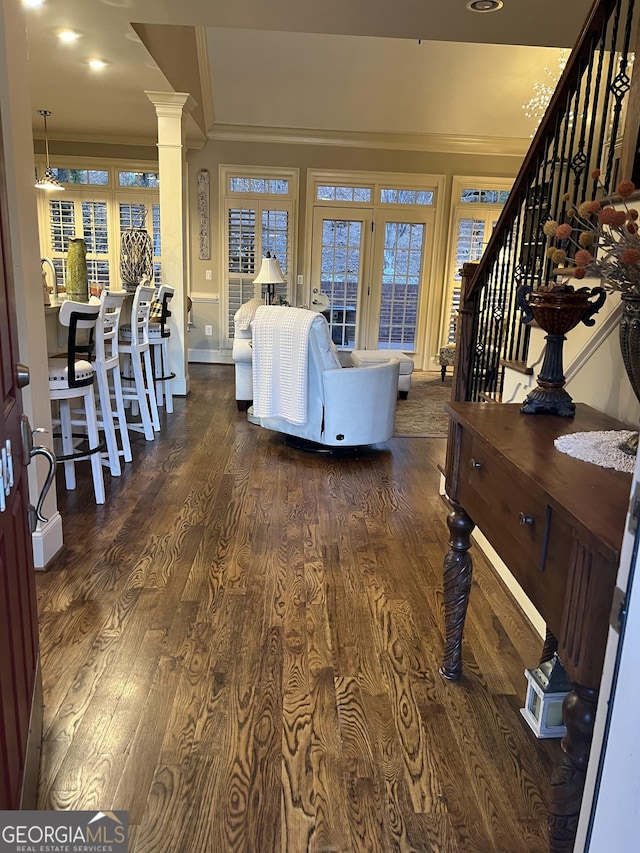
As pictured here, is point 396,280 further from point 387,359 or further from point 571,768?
point 571,768

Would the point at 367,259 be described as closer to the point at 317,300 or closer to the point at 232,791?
the point at 317,300

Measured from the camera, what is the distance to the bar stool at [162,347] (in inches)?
207

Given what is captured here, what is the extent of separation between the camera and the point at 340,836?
4.68 feet

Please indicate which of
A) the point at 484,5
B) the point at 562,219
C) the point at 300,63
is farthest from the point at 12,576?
the point at 300,63

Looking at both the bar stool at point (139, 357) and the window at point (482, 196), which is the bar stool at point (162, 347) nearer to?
the bar stool at point (139, 357)

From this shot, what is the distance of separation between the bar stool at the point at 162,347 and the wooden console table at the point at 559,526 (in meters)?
3.96

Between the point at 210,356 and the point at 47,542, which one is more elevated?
the point at 210,356

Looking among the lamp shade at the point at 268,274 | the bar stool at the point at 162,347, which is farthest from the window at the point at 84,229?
the lamp shade at the point at 268,274

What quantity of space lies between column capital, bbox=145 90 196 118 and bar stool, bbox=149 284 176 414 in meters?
1.54

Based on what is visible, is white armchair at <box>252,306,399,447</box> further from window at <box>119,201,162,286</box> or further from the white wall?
window at <box>119,201,162,286</box>

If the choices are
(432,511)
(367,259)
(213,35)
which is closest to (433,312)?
(367,259)

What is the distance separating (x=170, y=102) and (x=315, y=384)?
3154 millimetres

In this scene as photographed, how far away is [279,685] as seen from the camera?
195cm

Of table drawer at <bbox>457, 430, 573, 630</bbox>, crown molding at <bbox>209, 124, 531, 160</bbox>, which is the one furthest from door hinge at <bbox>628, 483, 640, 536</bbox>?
crown molding at <bbox>209, 124, 531, 160</bbox>
